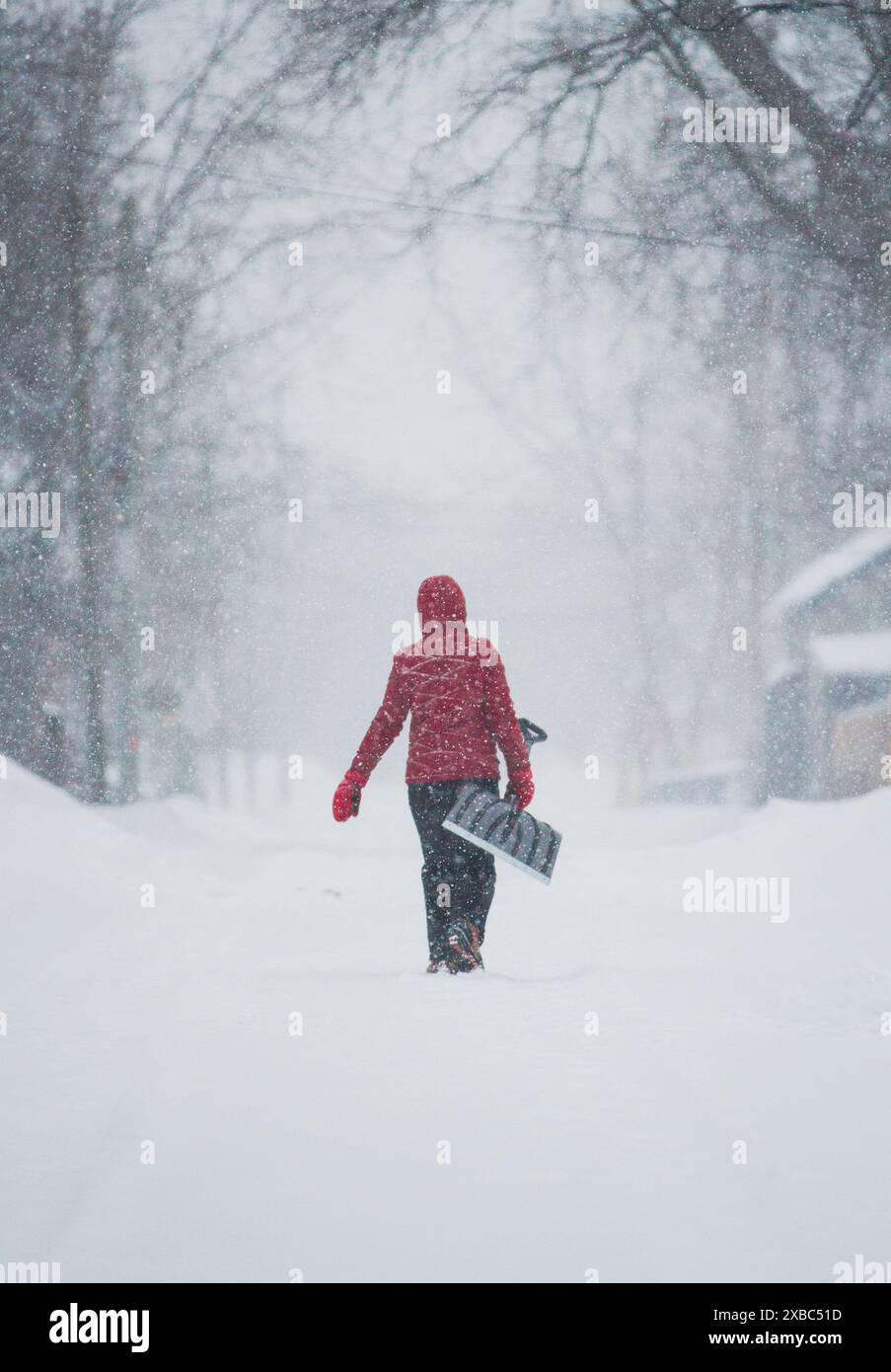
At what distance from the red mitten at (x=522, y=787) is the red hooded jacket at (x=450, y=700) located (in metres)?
0.03

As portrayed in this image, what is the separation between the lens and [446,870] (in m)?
4.99

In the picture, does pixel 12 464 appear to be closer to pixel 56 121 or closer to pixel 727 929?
pixel 56 121

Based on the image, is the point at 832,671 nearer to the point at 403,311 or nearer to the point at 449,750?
the point at 403,311

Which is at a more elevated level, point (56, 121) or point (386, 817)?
point (56, 121)

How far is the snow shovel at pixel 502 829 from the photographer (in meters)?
4.73

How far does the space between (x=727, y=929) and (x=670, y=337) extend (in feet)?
16.4

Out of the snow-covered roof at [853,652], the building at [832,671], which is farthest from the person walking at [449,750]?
the snow-covered roof at [853,652]

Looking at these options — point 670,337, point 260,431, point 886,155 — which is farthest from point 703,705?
point 886,155

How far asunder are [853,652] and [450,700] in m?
15.8

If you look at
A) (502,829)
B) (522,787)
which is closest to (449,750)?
(522,787)

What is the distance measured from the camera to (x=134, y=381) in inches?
609

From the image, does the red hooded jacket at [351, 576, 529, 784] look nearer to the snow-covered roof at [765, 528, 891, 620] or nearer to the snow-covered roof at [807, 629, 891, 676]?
the snow-covered roof at [765, 528, 891, 620]

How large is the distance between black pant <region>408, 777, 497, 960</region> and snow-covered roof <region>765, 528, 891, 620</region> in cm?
1305
